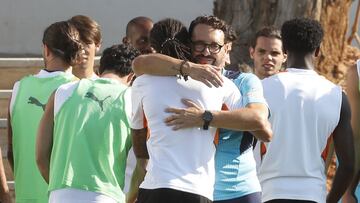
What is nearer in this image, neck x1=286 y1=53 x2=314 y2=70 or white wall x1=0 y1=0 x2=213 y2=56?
neck x1=286 y1=53 x2=314 y2=70

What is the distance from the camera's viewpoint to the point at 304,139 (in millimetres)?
6457

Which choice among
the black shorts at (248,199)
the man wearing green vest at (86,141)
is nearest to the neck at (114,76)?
the man wearing green vest at (86,141)

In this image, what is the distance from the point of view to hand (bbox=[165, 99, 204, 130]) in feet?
18.6

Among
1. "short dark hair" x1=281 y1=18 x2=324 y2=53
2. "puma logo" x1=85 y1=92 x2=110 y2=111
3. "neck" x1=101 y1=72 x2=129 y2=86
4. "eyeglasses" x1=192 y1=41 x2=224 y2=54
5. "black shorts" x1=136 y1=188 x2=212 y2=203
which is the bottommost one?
"black shorts" x1=136 y1=188 x2=212 y2=203

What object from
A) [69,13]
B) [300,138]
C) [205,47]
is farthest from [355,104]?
[69,13]

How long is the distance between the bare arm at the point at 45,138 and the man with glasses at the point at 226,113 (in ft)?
2.07

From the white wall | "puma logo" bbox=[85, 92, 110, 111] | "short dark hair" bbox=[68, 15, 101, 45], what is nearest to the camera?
"puma logo" bbox=[85, 92, 110, 111]

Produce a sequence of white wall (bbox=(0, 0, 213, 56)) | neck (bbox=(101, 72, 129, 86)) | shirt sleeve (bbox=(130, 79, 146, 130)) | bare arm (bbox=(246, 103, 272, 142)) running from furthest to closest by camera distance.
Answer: white wall (bbox=(0, 0, 213, 56))
neck (bbox=(101, 72, 129, 86))
shirt sleeve (bbox=(130, 79, 146, 130))
bare arm (bbox=(246, 103, 272, 142))

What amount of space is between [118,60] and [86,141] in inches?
23.4

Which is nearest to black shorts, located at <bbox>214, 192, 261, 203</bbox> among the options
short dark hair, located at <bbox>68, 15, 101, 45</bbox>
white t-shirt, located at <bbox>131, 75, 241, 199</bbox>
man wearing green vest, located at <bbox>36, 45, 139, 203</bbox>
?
white t-shirt, located at <bbox>131, 75, 241, 199</bbox>

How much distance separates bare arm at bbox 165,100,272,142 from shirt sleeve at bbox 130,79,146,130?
10.1 inches

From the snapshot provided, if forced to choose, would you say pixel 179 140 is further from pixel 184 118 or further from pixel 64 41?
pixel 64 41

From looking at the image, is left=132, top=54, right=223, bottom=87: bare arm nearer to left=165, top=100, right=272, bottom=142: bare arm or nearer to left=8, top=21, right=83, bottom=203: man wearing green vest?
left=165, top=100, right=272, bottom=142: bare arm

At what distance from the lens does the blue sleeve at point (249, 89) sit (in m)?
5.89
